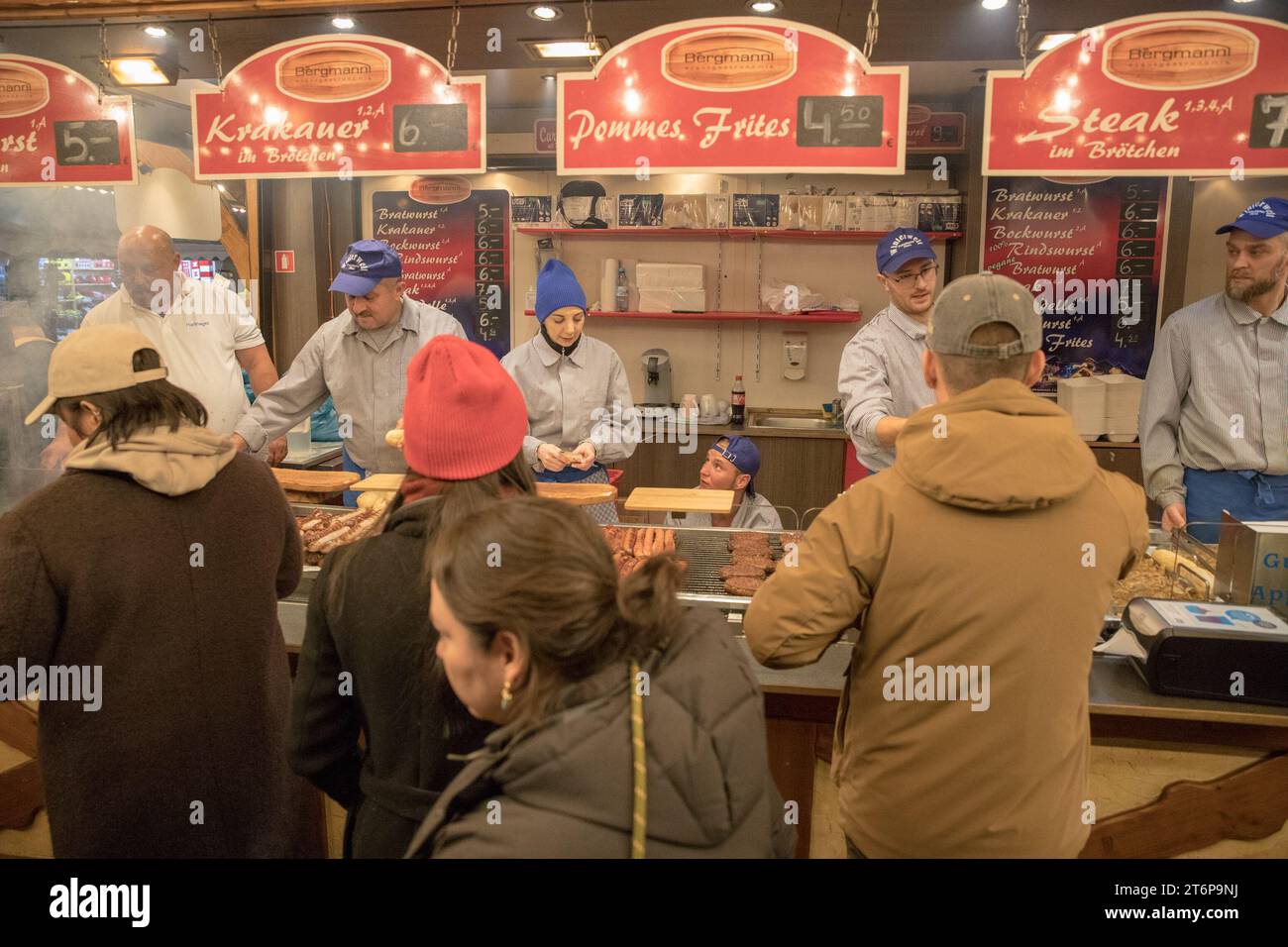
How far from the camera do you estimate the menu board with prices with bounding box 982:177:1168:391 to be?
695 centimetres

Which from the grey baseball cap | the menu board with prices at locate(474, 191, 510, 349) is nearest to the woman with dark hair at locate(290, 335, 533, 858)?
the grey baseball cap

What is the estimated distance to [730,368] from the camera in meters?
7.70

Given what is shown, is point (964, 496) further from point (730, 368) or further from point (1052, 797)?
point (730, 368)

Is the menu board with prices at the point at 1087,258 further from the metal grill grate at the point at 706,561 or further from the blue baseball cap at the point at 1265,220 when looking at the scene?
the metal grill grate at the point at 706,561

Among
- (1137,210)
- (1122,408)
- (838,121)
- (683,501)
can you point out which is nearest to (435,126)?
(838,121)

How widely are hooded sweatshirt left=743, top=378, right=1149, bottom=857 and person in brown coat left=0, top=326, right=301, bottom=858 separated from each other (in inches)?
47.7

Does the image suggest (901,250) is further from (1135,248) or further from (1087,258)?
(1135,248)

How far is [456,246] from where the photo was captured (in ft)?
25.5

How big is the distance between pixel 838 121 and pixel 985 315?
2.10 meters

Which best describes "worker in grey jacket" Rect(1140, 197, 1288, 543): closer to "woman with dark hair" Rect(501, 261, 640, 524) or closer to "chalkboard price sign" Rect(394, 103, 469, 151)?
"woman with dark hair" Rect(501, 261, 640, 524)

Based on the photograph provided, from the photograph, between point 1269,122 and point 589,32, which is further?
point 589,32

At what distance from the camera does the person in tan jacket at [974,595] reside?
64.7 inches

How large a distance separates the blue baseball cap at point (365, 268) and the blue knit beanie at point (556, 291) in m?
0.63

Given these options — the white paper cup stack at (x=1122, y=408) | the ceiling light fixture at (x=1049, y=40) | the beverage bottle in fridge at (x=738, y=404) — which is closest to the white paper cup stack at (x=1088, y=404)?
the white paper cup stack at (x=1122, y=408)
